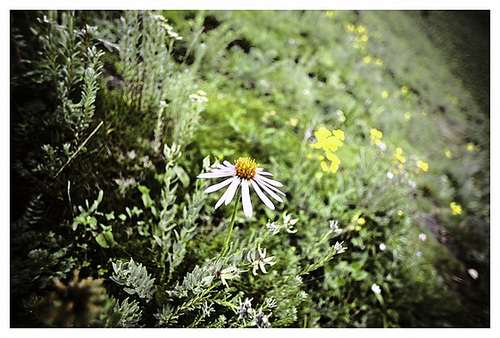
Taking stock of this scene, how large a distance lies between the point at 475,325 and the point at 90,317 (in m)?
1.82

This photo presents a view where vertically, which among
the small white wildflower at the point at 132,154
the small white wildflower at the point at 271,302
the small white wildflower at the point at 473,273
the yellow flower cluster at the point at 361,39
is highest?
the yellow flower cluster at the point at 361,39

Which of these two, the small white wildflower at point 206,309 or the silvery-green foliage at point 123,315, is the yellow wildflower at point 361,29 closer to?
the small white wildflower at point 206,309

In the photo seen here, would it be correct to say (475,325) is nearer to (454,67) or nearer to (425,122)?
(425,122)

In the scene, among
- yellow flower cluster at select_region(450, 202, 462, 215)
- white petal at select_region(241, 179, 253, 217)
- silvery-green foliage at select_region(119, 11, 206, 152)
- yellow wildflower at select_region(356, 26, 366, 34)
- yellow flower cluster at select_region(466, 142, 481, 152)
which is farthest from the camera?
yellow wildflower at select_region(356, 26, 366, 34)

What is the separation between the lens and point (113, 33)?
1277mm

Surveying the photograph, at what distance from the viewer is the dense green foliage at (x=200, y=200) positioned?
3.10 ft

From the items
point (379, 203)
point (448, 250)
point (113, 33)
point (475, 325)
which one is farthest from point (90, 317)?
point (448, 250)

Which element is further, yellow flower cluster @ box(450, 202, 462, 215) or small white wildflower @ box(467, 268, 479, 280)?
yellow flower cluster @ box(450, 202, 462, 215)

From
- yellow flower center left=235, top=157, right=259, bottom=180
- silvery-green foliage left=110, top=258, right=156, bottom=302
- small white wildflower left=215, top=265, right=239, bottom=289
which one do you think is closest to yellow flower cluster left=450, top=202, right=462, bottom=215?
yellow flower center left=235, top=157, right=259, bottom=180

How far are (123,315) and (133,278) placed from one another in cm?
13

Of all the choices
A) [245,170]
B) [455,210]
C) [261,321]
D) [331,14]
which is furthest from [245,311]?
[331,14]

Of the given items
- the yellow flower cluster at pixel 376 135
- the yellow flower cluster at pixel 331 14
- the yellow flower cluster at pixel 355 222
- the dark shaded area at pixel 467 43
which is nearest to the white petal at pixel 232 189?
the yellow flower cluster at pixel 355 222

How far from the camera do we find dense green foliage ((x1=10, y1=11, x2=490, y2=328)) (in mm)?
946

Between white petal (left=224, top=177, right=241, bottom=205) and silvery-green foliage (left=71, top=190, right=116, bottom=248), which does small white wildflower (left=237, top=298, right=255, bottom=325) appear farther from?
silvery-green foliage (left=71, top=190, right=116, bottom=248)
